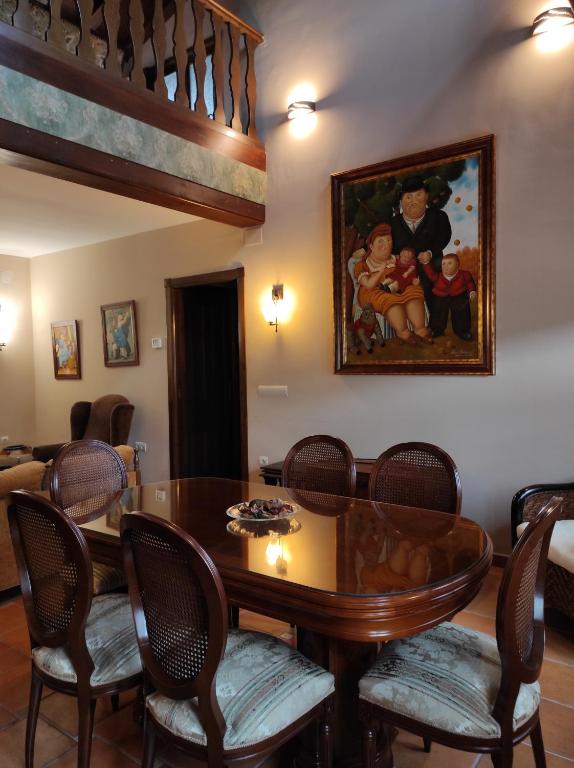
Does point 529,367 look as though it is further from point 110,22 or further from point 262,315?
point 110,22

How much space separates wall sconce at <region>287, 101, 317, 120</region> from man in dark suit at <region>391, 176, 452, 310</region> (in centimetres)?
108

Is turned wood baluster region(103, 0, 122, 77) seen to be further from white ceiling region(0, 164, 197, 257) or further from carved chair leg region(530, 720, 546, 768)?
carved chair leg region(530, 720, 546, 768)

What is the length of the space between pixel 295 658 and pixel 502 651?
0.59 m

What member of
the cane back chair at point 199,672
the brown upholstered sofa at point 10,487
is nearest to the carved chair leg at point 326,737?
the cane back chair at point 199,672

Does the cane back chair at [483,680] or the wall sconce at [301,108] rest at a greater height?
the wall sconce at [301,108]

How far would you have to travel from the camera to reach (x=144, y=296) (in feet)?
19.1

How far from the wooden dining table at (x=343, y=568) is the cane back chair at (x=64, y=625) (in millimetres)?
260

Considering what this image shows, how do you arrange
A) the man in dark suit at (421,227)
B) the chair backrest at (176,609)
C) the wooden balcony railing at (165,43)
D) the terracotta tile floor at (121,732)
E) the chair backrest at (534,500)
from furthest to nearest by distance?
the man in dark suit at (421,227)
the wooden balcony railing at (165,43)
the chair backrest at (534,500)
the terracotta tile floor at (121,732)
the chair backrest at (176,609)

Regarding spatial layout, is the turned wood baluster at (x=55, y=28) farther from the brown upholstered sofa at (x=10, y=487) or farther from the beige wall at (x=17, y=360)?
the beige wall at (x=17, y=360)

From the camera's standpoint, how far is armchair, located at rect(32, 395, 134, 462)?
5523mm

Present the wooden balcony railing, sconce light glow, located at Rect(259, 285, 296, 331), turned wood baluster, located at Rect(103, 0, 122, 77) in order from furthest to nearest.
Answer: sconce light glow, located at Rect(259, 285, 296, 331) < turned wood baluster, located at Rect(103, 0, 122, 77) < the wooden balcony railing

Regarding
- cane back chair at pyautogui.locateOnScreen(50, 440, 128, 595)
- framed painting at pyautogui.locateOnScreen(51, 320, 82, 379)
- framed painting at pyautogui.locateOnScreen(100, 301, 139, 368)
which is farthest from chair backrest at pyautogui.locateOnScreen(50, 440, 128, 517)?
framed painting at pyautogui.locateOnScreen(51, 320, 82, 379)

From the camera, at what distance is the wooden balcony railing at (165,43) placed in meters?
3.18

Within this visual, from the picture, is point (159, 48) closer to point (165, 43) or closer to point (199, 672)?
point (165, 43)
